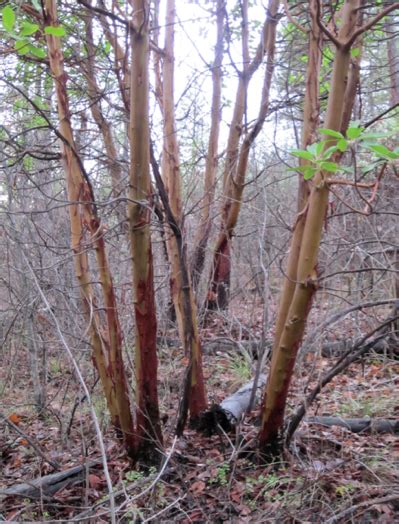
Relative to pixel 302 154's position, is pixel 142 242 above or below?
below

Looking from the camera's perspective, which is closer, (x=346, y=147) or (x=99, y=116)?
(x=346, y=147)

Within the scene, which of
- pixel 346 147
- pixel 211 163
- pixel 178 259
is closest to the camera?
pixel 346 147

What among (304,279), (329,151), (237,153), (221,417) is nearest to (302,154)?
(329,151)

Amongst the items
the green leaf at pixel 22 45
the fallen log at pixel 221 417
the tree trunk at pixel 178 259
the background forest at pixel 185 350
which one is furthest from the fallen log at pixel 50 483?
the green leaf at pixel 22 45

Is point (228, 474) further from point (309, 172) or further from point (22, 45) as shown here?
point (22, 45)

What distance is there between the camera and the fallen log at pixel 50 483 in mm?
3592

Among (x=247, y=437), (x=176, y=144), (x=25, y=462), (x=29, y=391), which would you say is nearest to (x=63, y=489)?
(x=25, y=462)

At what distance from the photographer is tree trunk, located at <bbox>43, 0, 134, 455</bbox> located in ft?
12.8

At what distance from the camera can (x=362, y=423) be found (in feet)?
13.8

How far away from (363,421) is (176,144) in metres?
3.41

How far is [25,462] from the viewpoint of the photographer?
4.40 meters

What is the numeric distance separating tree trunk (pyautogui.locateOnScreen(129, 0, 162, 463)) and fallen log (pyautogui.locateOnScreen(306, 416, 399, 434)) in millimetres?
1293

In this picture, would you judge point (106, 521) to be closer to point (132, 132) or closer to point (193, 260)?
point (132, 132)

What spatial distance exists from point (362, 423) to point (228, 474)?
1.24 m
